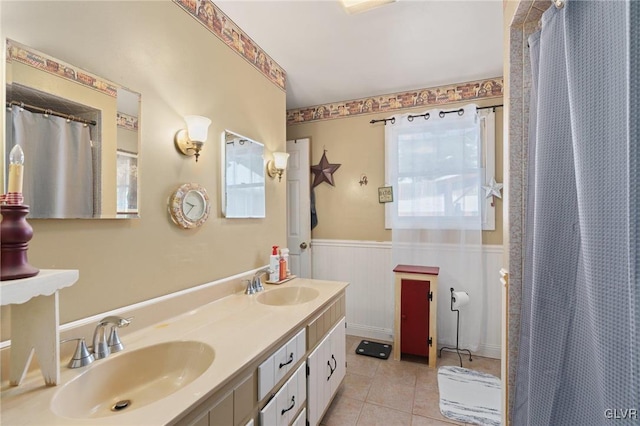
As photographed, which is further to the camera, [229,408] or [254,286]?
[254,286]

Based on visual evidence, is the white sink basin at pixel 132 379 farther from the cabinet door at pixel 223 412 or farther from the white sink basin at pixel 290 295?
the white sink basin at pixel 290 295

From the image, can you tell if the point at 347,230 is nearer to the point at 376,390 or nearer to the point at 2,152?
the point at 376,390

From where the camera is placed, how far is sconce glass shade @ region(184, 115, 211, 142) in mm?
1463

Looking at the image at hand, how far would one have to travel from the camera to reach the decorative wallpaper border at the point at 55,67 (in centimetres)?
91

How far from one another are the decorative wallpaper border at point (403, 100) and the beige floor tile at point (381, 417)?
276cm

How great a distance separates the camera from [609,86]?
25.5 inches

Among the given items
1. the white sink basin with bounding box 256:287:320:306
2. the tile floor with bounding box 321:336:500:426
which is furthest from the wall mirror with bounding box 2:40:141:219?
the tile floor with bounding box 321:336:500:426

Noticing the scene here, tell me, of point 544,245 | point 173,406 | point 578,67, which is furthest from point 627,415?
point 173,406

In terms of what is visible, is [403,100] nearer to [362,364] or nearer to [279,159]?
[279,159]

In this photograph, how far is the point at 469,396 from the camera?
83.4 inches

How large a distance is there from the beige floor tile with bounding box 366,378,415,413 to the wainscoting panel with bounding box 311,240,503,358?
0.78 meters

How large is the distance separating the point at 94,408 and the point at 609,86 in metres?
1.72

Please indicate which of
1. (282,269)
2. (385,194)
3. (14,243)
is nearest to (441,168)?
(385,194)

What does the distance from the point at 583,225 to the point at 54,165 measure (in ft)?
5.43
